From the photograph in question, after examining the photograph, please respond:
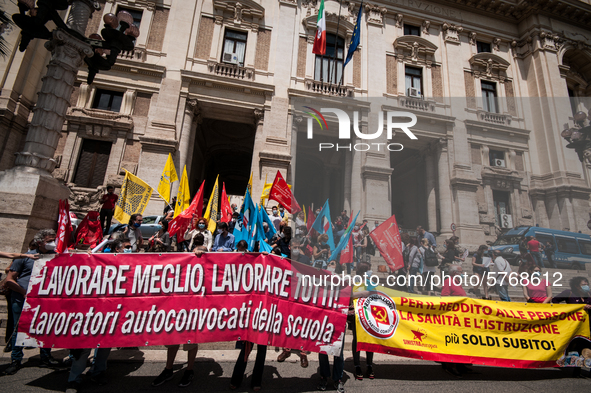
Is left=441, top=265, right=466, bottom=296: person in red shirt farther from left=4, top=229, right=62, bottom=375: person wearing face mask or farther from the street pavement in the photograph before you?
left=4, top=229, right=62, bottom=375: person wearing face mask

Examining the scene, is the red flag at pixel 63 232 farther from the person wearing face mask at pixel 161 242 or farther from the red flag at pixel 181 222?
the red flag at pixel 181 222

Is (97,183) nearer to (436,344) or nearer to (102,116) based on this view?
(102,116)

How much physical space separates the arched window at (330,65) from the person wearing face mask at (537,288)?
15.0 meters

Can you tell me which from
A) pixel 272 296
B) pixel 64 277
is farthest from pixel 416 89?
pixel 64 277

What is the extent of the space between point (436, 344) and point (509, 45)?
25.4 m

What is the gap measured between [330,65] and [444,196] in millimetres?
→ 15070

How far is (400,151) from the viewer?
6.11 metres

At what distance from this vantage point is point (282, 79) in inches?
650

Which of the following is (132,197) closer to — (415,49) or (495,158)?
(495,158)

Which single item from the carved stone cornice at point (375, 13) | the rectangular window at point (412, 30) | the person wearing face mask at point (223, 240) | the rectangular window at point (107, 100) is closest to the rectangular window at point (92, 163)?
the rectangular window at point (107, 100)

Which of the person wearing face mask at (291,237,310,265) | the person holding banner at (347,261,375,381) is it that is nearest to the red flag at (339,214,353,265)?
the person holding banner at (347,261,375,381)

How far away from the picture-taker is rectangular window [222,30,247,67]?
16.7 metres

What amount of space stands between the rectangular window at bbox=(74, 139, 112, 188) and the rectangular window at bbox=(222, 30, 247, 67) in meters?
→ 8.35

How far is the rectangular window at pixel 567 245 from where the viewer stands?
15.9 ft
